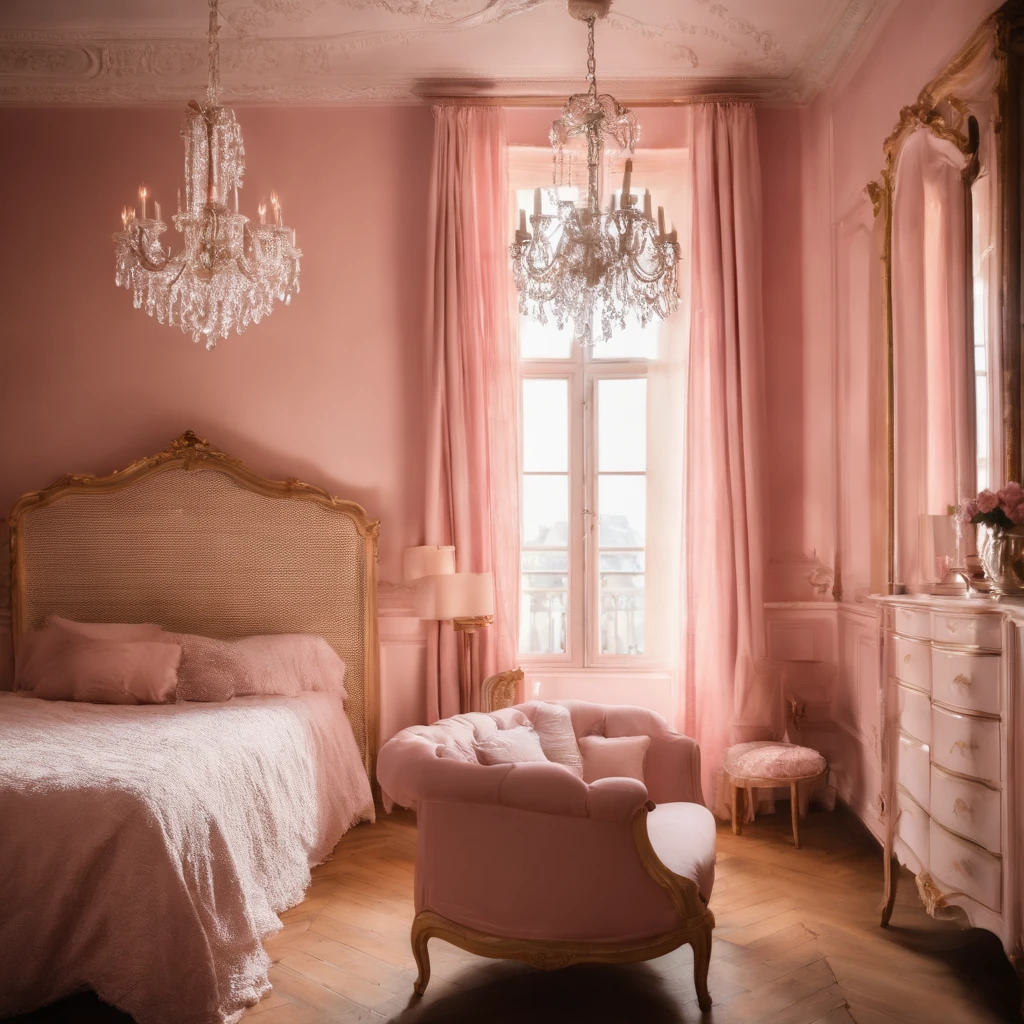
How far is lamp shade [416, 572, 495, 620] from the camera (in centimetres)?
431

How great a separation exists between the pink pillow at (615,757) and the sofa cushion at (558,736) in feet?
0.12

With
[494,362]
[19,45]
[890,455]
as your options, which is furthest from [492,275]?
[19,45]

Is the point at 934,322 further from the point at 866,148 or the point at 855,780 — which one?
the point at 855,780

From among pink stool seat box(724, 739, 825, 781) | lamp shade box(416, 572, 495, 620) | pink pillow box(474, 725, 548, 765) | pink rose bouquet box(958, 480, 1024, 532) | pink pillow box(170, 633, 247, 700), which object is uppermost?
pink rose bouquet box(958, 480, 1024, 532)

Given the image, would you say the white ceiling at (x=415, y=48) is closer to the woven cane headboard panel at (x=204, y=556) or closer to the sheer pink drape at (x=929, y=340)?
the sheer pink drape at (x=929, y=340)

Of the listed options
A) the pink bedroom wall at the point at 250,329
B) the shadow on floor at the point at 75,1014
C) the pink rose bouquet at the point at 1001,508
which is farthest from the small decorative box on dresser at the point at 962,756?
the pink bedroom wall at the point at 250,329

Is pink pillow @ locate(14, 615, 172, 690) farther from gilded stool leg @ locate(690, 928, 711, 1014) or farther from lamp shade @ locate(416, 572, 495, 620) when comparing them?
gilded stool leg @ locate(690, 928, 711, 1014)

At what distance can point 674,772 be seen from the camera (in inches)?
132

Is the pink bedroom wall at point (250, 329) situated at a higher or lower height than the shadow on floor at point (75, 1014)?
higher

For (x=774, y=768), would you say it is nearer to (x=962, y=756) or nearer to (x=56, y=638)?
(x=962, y=756)

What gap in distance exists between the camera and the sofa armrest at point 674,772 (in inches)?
131

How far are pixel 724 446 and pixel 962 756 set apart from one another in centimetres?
228

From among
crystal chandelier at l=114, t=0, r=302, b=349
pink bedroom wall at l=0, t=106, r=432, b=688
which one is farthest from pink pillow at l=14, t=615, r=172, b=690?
crystal chandelier at l=114, t=0, r=302, b=349

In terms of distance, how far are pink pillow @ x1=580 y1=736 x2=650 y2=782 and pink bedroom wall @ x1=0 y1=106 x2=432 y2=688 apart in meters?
1.94
